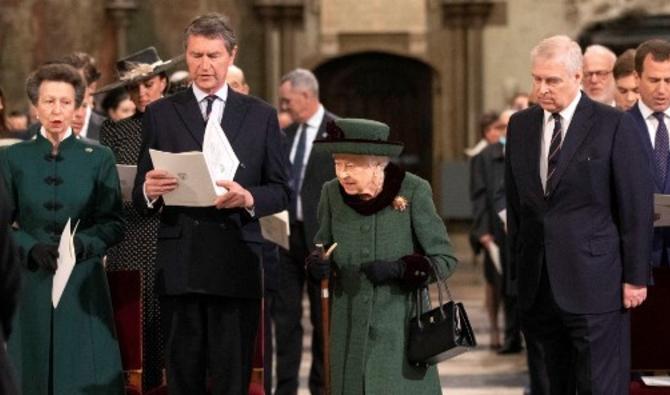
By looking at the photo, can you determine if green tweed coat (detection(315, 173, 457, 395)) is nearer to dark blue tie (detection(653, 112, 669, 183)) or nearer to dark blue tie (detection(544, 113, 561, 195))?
dark blue tie (detection(544, 113, 561, 195))

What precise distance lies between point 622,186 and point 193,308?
179 centimetres

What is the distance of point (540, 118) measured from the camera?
23.7 feet

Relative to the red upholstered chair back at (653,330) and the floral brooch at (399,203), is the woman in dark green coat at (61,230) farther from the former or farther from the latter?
the red upholstered chair back at (653,330)

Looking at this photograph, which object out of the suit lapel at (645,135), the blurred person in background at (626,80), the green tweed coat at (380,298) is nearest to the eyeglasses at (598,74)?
the blurred person in background at (626,80)

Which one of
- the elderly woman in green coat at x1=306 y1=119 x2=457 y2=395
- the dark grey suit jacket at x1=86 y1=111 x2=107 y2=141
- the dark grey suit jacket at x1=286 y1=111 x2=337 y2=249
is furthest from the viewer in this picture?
the dark grey suit jacket at x1=286 y1=111 x2=337 y2=249

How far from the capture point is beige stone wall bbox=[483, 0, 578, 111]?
19500 mm

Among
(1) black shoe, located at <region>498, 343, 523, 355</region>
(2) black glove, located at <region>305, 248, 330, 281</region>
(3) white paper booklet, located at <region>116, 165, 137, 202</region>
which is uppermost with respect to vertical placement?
(3) white paper booklet, located at <region>116, 165, 137, 202</region>

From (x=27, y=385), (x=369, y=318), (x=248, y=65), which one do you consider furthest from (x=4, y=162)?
(x=248, y=65)

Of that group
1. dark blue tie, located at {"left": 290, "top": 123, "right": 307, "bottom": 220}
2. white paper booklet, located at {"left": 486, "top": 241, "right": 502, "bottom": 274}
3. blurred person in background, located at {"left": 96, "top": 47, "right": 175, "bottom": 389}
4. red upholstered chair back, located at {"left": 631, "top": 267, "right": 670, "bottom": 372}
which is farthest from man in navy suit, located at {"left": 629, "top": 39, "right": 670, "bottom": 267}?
white paper booklet, located at {"left": 486, "top": 241, "right": 502, "bottom": 274}

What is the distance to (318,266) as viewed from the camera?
6.73 m

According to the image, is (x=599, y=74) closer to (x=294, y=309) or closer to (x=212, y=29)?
(x=294, y=309)

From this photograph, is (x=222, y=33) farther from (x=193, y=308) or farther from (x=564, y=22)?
(x=564, y=22)

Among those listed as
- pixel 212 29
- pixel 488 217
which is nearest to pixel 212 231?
pixel 212 29

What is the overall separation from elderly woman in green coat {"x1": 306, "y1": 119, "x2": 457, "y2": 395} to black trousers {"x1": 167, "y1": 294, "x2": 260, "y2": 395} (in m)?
0.37
